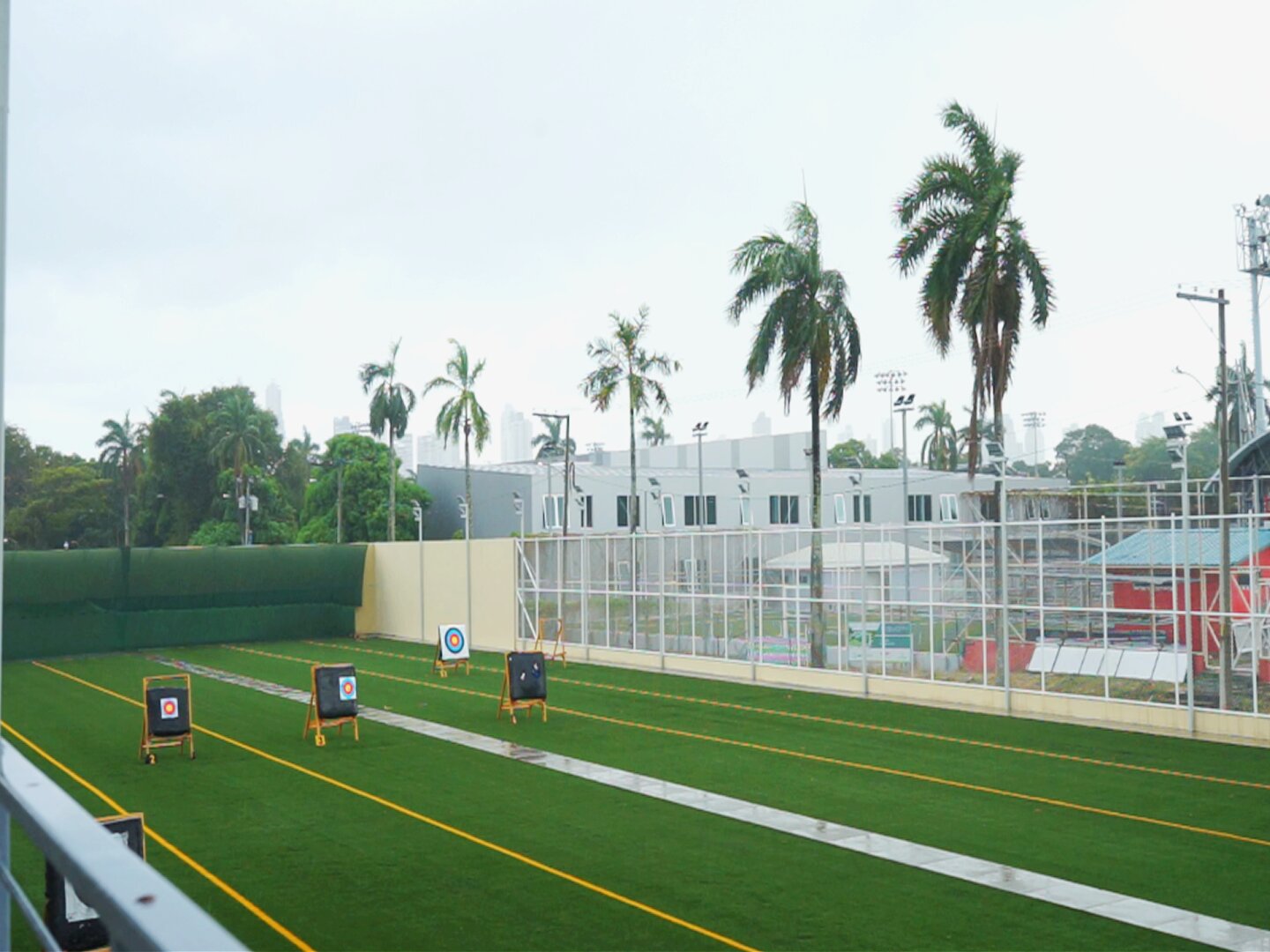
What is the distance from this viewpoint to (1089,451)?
125 m

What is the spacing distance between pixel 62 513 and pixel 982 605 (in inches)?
2753

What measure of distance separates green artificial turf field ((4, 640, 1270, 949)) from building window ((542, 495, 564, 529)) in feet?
119

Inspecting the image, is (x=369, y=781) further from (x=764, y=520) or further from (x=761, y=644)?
(x=764, y=520)

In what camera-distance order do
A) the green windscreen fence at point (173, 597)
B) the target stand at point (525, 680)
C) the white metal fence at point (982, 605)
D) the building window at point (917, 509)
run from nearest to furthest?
1. the white metal fence at point (982, 605)
2. the target stand at point (525, 680)
3. the green windscreen fence at point (173, 597)
4. the building window at point (917, 509)

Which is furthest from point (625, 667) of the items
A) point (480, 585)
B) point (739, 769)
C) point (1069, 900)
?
point (1069, 900)

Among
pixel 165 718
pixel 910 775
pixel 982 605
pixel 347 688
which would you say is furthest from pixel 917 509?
pixel 165 718

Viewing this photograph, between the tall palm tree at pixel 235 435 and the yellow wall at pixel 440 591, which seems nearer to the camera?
the yellow wall at pixel 440 591

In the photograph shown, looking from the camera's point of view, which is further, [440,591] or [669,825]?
[440,591]

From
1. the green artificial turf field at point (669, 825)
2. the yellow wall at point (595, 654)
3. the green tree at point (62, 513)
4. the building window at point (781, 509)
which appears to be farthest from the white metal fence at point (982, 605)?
the green tree at point (62, 513)

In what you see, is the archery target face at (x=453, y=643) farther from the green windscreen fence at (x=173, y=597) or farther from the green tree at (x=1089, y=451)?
the green tree at (x=1089, y=451)

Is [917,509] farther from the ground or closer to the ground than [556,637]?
farther from the ground

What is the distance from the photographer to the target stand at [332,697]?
18719mm

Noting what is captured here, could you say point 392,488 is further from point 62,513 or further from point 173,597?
point 62,513

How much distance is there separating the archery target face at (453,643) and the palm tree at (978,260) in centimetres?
1156
